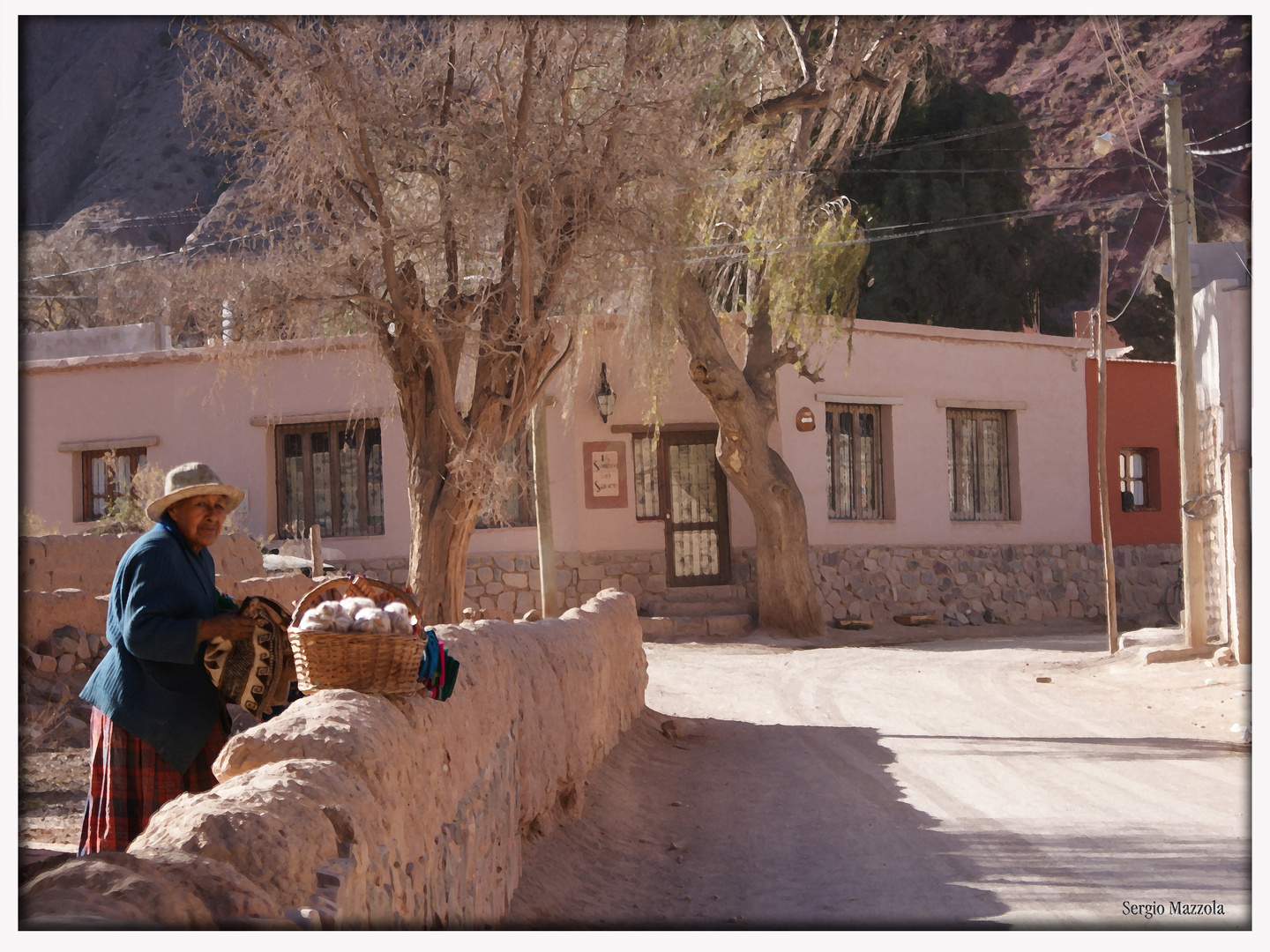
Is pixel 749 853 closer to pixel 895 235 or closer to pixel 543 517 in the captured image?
pixel 543 517

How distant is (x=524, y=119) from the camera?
7.23m

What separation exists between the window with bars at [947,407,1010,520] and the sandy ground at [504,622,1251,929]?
24.2 feet

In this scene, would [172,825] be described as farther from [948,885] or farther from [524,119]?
[524,119]

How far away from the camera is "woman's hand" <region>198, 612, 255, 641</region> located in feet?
10.5

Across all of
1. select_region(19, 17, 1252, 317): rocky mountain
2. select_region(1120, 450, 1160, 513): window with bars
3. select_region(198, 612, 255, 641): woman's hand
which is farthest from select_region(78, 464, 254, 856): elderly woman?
select_region(1120, 450, 1160, 513): window with bars

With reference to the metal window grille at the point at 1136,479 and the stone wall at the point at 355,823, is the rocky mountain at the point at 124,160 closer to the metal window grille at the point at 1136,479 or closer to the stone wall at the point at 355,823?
the metal window grille at the point at 1136,479

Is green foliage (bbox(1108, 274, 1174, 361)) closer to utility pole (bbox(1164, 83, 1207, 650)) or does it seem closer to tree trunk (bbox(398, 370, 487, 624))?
utility pole (bbox(1164, 83, 1207, 650))

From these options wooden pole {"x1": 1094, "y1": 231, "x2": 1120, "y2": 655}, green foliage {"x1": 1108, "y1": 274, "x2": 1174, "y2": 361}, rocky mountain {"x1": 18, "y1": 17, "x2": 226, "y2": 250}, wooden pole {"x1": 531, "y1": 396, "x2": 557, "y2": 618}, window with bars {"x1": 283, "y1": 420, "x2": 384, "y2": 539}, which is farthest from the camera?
rocky mountain {"x1": 18, "y1": 17, "x2": 226, "y2": 250}

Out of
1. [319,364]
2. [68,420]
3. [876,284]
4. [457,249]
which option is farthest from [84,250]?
[457,249]

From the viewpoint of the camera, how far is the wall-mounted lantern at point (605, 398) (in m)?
16.2

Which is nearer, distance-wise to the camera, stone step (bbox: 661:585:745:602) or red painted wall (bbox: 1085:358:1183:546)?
stone step (bbox: 661:585:745:602)

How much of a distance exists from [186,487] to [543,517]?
11.2 metres

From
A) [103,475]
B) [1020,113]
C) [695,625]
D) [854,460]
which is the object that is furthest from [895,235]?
[103,475]

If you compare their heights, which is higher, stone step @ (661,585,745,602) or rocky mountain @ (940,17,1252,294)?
rocky mountain @ (940,17,1252,294)
